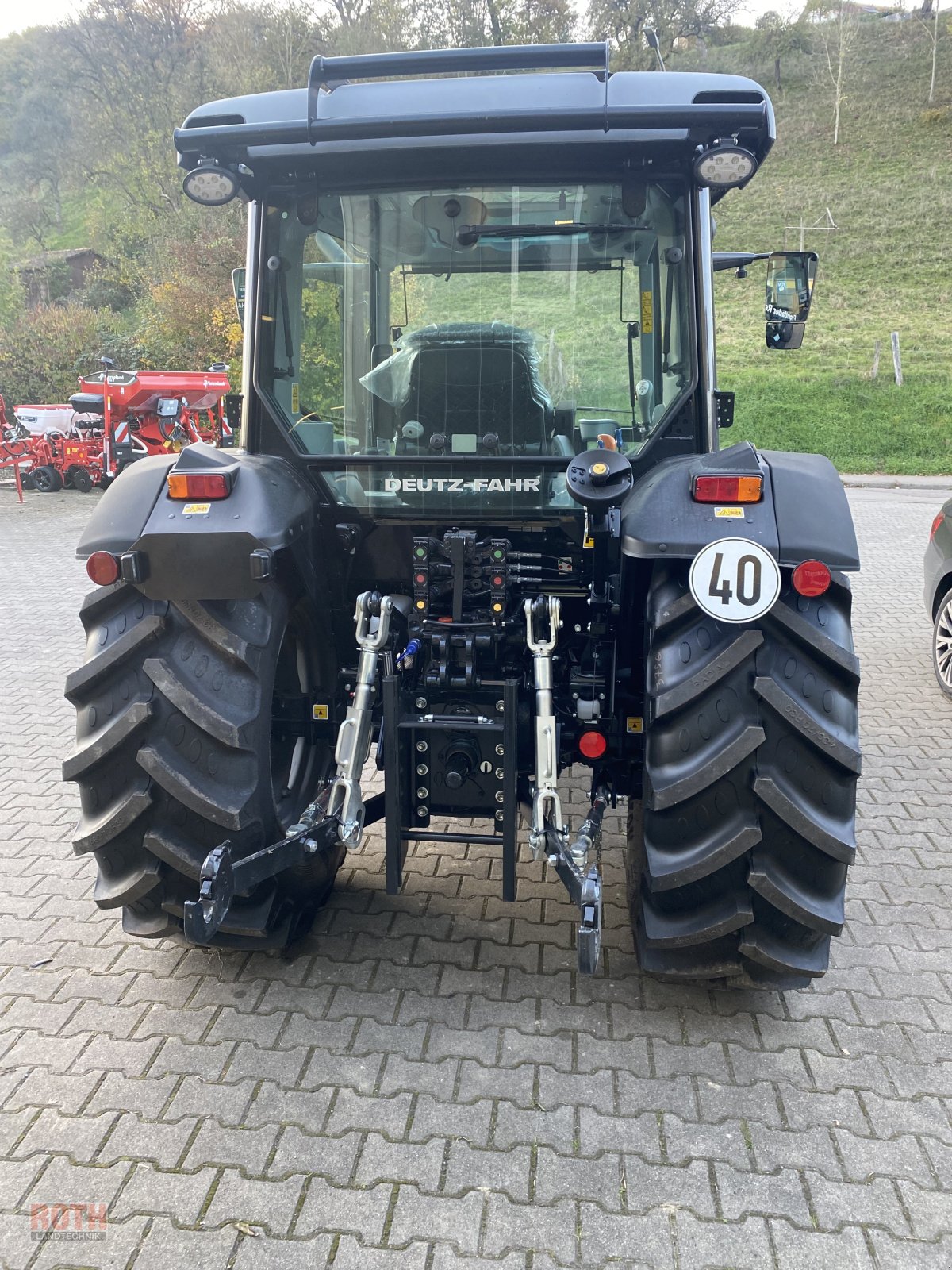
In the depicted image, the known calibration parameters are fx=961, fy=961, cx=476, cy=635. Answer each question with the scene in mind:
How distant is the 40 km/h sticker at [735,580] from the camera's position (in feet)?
8.50

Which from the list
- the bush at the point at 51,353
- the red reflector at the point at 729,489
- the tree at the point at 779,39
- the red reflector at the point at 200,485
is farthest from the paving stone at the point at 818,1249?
the tree at the point at 779,39

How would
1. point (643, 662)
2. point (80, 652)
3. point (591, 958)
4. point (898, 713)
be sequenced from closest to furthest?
point (591, 958), point (643, 662), point (898, 713), point (80, 652)

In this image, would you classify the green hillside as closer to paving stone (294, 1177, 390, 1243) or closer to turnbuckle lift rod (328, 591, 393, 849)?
turnbuckle lift rod (328, 591, 393, 849)

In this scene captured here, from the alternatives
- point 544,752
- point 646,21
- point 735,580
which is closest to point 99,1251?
point 544,752

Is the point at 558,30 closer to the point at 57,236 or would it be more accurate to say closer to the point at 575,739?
the point at 57,236

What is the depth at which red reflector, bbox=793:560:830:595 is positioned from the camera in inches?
104

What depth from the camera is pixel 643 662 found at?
3145mm

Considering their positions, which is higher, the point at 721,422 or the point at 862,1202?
the point at 721,422

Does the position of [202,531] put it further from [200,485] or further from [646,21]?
[646,21]

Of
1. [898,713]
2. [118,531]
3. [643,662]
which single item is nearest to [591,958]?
[643,662]

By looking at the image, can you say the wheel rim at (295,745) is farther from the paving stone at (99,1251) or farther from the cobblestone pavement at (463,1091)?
the paving stone at (99,1251)

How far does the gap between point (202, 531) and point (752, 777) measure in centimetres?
171

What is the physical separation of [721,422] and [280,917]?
2.26 meters

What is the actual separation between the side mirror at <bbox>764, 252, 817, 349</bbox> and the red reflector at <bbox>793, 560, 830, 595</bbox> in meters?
1.38
